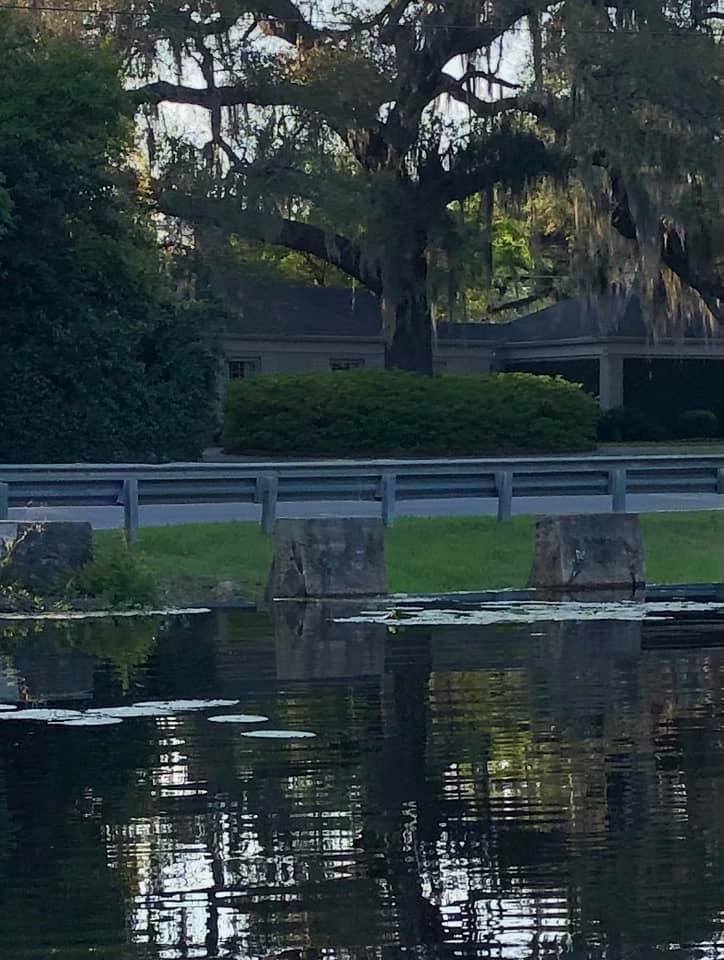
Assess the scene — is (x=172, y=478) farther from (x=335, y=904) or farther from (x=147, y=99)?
(x=147, y=99)

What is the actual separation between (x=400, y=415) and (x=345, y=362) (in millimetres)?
14409

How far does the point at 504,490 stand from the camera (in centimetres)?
2259

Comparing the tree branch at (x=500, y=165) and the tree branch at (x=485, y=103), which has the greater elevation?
the tree branch at (x=485, y=103)

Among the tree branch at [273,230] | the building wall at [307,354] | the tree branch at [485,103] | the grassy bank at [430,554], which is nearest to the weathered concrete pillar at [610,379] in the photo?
the building wall at [307,354]

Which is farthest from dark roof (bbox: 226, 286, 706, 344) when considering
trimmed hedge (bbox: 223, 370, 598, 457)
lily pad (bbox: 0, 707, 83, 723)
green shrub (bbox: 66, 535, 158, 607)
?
lily pad (bbox: 0, 707, 83, 723)

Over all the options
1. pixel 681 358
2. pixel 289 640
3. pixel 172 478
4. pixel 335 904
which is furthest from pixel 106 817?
pixel 681 358

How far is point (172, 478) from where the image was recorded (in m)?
21.2

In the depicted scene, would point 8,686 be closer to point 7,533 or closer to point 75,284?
point 7,533

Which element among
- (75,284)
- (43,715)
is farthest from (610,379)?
(43,715)

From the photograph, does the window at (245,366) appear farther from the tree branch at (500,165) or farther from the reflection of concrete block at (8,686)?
the reflection of concrete block at (8,686)

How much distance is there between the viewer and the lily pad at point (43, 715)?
1108 centimetres

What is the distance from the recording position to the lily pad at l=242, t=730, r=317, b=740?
1041 centimetres

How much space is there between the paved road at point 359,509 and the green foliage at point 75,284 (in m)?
12.2

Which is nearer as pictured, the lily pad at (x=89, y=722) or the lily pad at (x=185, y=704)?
the lily pad at (x=89, y=722)
